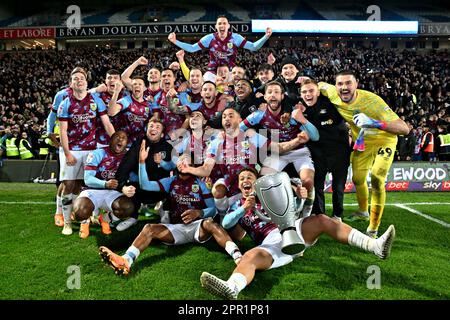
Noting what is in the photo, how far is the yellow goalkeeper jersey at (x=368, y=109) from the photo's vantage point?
460cm

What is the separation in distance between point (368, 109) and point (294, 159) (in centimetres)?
108

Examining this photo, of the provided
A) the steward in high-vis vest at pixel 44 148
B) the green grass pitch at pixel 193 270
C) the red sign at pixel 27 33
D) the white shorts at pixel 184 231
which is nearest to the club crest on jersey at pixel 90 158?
the green grass pitch at pixel 193 270

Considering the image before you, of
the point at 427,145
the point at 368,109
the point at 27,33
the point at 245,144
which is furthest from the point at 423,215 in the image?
the point at 27,33

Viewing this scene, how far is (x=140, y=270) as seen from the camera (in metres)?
3.73

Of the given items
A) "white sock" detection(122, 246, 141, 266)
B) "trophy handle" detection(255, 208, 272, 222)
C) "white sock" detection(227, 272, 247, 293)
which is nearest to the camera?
"white sock" detection(227, 272, 247, 293)

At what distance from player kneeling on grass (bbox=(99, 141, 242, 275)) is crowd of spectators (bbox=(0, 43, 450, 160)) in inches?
360

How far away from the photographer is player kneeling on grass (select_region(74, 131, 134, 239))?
14.8 ft

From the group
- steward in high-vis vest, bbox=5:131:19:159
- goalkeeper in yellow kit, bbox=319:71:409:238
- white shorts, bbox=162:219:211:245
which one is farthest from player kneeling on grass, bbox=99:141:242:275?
steward in high-vis vest, bbox=5:131:19:159

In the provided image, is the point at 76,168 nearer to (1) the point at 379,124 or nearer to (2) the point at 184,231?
(2) the point at 184,231

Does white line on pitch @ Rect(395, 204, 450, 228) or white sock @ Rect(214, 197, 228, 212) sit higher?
white sock @ Rect(214, 197, 228, 212)

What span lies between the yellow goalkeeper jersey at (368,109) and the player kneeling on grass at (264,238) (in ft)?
5.22

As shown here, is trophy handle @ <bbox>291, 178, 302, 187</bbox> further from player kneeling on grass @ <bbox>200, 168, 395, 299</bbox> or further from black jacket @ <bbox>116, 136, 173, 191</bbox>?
black jacket @ <bbox>116, 136, 173, 191</bbox>

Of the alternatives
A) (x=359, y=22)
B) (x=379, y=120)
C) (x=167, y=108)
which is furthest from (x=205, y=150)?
(x=359, y=22)

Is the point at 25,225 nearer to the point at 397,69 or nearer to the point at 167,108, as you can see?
the point at 167,108
